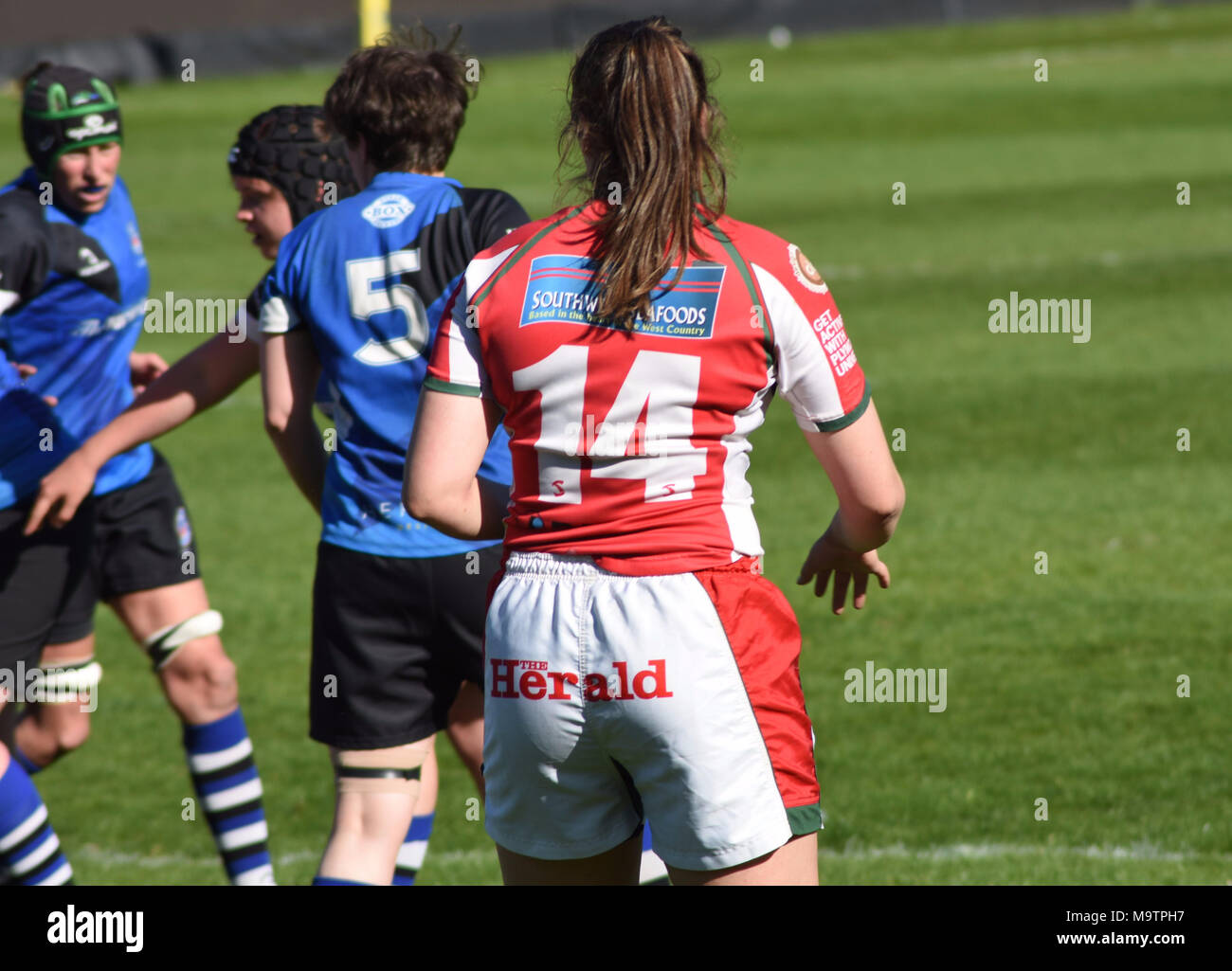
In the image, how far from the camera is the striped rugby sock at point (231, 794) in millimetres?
4930

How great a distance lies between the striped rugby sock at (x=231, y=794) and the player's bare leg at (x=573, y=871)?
2167 millimetres

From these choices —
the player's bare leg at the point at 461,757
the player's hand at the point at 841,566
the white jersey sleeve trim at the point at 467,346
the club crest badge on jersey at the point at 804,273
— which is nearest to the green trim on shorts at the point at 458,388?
the white jersey sleeve trim at the point at 467,346

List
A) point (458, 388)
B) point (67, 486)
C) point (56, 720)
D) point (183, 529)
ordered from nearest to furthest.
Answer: point (458, 388), point (67, 486), point (56, 720), point (183, 529)

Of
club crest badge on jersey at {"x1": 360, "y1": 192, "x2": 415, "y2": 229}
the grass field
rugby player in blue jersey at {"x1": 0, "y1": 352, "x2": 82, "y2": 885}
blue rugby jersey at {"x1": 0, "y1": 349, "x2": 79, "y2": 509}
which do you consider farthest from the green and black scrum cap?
the grass field

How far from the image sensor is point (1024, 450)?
33.0 feet

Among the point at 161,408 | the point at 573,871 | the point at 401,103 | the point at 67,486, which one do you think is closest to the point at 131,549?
the point at 67,486

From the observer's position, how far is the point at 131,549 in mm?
5066

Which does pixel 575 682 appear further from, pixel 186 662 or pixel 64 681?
pixel 64 681

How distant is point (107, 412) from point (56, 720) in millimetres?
946

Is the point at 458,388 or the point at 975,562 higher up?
the point at 458,388

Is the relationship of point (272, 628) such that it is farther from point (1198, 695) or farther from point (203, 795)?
point (1198, 695)

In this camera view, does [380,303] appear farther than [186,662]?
No

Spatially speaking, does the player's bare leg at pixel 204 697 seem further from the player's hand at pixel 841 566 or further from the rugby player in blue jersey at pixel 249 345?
the player's hand at pixel 841 566

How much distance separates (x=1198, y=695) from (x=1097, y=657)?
0.57m
